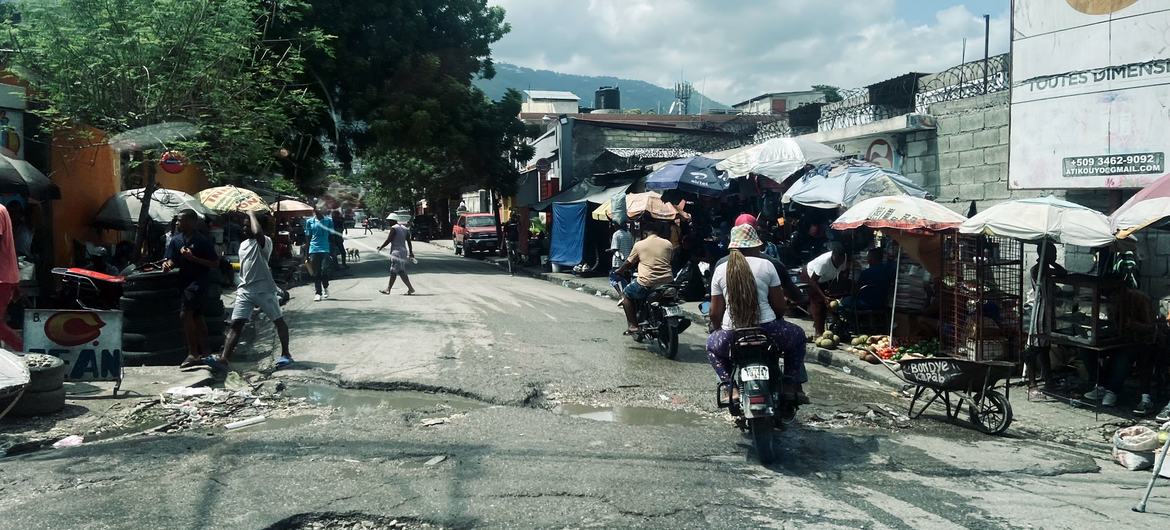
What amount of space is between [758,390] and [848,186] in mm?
7774

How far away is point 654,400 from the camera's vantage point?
7.97 meters

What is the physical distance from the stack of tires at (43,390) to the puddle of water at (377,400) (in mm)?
1808

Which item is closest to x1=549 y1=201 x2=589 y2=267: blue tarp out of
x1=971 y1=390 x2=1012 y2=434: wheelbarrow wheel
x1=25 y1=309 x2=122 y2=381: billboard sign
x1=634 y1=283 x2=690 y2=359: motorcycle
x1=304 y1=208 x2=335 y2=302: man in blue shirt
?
x1=304 y1=208 x2=335 y2=302: man in blue shirt

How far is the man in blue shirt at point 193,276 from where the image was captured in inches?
350

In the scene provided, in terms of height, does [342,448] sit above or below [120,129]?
below

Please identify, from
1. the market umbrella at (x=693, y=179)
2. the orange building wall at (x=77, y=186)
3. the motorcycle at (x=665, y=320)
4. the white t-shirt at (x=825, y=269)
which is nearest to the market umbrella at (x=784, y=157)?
the market umbrella at (x=693, y=179)

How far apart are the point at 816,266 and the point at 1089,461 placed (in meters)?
5.96

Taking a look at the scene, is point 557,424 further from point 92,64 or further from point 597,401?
point 92,64

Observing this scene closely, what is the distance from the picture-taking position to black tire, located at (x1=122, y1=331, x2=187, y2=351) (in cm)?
904

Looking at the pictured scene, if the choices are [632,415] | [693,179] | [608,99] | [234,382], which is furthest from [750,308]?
[608,99]

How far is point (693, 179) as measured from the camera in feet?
57.1

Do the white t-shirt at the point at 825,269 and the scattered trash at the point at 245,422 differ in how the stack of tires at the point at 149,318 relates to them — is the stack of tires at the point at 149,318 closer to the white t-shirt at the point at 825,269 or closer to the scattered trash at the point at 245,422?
the scattered trash at the point at 245,422

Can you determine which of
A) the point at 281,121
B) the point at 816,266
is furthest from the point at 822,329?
the point at 281,121

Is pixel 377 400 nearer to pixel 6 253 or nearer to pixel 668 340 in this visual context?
pixel 6 253
